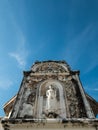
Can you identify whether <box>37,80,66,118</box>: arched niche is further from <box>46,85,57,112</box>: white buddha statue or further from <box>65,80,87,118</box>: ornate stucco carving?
<box>65,80,87,118</box>: ornate stucco carving

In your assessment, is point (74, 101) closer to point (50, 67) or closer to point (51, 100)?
point (51, 100)

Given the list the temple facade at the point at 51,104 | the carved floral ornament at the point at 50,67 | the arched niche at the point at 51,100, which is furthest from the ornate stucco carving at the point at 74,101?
the carved floral ornament at the point at 50,67

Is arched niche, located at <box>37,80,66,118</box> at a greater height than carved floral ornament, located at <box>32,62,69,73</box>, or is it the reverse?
carved floral ornament, located at <box>32,62,69,73</box>

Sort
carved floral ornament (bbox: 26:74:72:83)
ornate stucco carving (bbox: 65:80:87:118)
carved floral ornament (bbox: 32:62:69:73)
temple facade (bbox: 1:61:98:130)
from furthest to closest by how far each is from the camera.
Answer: carved floral ornament (bbox: 32:62:69:73) → carved floral ornament (bbox: 26:74:72:83) → ornate stucco carving (bbox: 65:80:87:118) → temple facade (bbox: 1:61:98:130)

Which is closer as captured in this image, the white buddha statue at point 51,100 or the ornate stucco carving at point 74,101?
the ornate stucco carving at point 74,101

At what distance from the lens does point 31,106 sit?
30.3 feet

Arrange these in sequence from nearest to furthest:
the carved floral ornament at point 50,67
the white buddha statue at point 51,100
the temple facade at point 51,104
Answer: the temple facade at point 51,104 → the white buddha statue at point 51,100 → the carved floral ornament at point 50,67

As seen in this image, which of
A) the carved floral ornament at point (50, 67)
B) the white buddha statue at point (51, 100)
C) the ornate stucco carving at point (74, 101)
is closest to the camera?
the ornate stucco carving at point (74, 101)

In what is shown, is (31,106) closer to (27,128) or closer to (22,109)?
(22,109)

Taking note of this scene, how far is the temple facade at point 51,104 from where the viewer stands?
732 centimetres

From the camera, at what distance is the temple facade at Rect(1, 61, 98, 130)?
732 centimetres

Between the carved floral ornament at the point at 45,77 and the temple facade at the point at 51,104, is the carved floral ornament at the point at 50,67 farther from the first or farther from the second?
the carved floral ornament at the point at 45,77

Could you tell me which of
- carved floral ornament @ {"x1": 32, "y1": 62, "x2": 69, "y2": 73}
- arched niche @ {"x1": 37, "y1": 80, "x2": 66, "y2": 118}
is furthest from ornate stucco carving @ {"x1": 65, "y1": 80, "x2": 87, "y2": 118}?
carved floral ornament @ {"x1": 32, "y1": 62, "x2": 69, "y2": 73}

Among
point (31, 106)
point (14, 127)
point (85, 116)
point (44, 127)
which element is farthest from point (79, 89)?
point (14, 127)
